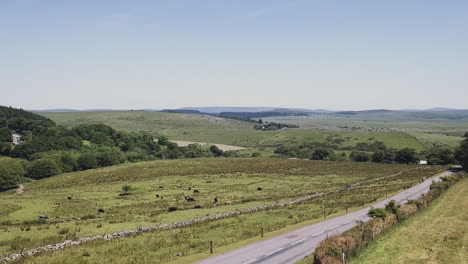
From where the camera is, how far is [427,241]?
3862 cm

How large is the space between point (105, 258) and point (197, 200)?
42668 mm

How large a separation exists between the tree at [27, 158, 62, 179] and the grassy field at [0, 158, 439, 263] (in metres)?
10.9

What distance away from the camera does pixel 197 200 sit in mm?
78250

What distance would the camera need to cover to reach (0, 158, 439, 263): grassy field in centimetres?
4581

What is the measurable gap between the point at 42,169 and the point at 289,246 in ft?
393

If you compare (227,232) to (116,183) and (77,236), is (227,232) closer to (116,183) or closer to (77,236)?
(77,236)

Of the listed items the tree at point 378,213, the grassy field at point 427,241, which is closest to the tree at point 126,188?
the tree at point 378,213

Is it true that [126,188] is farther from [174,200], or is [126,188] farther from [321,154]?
[321,154]

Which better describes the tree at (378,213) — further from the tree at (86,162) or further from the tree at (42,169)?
the tree at (86,162)

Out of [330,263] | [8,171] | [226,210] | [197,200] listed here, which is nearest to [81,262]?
[330,263]

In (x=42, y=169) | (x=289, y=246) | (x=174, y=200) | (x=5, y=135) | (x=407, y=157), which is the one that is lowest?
(x=42, y=169)

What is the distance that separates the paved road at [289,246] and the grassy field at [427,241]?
5055 millimetres

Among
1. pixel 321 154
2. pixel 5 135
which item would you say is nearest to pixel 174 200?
pixel 321 154

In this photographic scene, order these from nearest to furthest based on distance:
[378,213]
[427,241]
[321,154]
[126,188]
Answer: [427,241] < [378,213] < [126,188] < [321,154]
